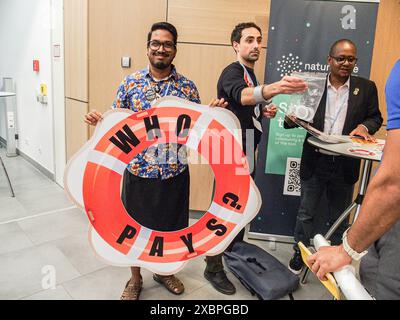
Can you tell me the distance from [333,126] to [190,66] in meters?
1.29

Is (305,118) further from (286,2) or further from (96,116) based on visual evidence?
(96,116)

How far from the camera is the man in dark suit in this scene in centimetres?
212

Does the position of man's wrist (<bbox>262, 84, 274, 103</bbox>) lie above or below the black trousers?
above

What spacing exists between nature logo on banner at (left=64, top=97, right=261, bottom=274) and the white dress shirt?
3.45ft

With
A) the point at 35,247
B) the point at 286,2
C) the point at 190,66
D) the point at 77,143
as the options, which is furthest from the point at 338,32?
the point at 35,247

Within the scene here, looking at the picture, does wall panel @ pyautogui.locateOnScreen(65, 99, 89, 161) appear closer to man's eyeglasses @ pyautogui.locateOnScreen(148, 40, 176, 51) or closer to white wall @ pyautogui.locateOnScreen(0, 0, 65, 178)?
white wall @ pyautogui.locateOnScreen(0, 0, 65, 178)

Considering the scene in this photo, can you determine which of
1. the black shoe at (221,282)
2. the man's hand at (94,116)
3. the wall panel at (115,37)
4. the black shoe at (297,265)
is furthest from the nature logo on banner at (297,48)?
the man's hand at (94,116)

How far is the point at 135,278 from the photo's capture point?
189cm

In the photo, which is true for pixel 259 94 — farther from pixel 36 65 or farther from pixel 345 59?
pixel 36 65

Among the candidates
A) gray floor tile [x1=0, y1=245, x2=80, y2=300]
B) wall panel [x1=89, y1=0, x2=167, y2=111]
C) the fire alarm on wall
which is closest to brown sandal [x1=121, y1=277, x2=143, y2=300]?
gray floor tile [x1=0, y1=245, x2=80, y2=300]

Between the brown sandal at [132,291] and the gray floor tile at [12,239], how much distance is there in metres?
0.99

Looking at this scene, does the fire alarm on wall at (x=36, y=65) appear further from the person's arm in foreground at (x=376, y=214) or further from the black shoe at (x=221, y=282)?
the person's arm in foreground at (x=376, y=214)

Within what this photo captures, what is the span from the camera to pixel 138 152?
1.36 metres

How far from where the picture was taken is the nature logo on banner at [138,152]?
1295mm
